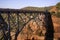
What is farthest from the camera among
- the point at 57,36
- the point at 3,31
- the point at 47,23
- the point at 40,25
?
the point at 40,25

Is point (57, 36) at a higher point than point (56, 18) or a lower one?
lower

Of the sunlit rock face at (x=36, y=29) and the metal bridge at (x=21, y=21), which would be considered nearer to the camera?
the metal bridge at (x=21, y=21)

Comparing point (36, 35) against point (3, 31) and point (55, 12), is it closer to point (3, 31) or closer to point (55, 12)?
point (55, 12)

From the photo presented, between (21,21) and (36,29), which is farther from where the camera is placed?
(36,29)

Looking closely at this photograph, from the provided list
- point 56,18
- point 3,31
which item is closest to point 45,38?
point 56,18

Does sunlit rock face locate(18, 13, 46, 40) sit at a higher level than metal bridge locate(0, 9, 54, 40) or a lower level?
lower

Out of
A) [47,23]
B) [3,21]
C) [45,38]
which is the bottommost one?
[45,38]

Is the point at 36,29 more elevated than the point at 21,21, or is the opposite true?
the point at 21,21

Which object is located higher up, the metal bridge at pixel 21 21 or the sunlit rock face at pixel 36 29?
the metal bridge at pixel 21 21
